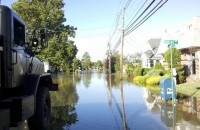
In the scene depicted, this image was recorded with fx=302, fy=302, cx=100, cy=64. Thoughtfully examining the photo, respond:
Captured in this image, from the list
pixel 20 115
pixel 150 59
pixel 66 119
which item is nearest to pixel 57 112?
pixel 66 119

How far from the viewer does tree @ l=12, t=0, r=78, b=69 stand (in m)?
A: 37.3

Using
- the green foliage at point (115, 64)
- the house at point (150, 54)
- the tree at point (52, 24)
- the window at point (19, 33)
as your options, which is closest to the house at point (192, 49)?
the tree at point (52, 24)

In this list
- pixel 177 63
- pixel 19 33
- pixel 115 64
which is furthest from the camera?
pixel 115 64

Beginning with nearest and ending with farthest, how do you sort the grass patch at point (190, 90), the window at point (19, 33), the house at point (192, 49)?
the window at point (19, 33) < the grass patch at point (190, 90) < the house at point (192, 49)

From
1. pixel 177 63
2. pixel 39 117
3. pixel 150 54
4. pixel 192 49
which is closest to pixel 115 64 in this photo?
pixel 150 54

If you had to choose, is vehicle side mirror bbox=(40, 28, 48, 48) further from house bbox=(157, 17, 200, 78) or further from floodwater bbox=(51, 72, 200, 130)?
house bbox=(157, 17, 200, 78)

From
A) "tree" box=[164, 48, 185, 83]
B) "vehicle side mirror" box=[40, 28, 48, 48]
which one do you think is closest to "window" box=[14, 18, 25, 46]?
"vehicle side mirror" box=[40, 28, 48, 48]

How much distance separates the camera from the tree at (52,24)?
1470 inches

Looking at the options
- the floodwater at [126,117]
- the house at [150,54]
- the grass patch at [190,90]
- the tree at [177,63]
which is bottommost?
the floodwater at [126,117]

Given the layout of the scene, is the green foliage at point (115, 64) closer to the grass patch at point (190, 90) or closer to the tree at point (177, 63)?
the tree at point (177, 63)

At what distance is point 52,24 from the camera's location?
3997 cm

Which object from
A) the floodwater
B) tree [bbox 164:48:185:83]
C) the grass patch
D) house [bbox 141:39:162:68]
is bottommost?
the floodwater

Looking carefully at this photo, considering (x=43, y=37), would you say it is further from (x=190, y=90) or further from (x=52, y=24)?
(x=52, y=24)

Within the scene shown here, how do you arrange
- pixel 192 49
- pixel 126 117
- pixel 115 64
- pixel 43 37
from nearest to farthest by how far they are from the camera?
pixel 43 37 → pixel 126 117 → pixel 192 49 → pixel 115 64
